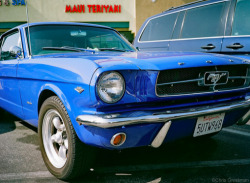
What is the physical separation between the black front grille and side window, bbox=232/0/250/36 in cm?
162

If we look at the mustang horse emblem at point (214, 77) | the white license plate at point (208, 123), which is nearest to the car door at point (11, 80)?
the white license plate at point (208, 123)

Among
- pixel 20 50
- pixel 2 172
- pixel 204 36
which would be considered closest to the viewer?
pixel 2 172

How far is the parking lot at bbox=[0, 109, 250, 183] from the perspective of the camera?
2205 millimetres

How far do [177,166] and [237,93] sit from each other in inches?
36.5

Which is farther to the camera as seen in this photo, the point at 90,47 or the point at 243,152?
the point at 90,47

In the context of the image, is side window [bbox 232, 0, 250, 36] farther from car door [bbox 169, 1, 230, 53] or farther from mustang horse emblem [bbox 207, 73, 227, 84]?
mustang horse emblem [bbox 207, 73, 227, 84]

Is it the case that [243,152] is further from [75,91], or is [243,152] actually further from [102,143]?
[75,91]

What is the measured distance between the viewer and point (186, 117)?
1906 millimetres

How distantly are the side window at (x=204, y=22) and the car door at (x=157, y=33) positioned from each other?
348mm

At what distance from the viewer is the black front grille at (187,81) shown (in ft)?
6.42

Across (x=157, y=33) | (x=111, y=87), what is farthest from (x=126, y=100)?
(x=157, y=33)

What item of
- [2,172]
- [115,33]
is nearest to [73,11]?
[115,33]

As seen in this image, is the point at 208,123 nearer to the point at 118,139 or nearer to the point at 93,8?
the point at 118,139

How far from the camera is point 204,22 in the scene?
4.23 m
